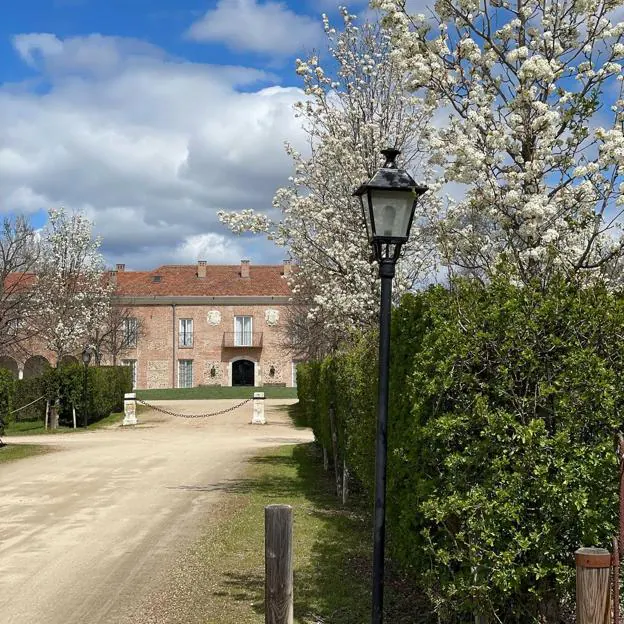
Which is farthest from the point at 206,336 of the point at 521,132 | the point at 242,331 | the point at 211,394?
the point at 521,132

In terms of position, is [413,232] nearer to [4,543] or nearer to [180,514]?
[180,514]

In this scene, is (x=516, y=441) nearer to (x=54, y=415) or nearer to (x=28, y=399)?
(x=54, y=415)

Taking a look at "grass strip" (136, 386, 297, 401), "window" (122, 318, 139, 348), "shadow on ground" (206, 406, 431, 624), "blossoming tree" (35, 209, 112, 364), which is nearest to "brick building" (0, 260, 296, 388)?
"window" (122, 318, 139, 348)

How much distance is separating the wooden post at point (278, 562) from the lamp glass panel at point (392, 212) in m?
1.81

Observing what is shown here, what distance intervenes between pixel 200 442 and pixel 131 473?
7.41 metres

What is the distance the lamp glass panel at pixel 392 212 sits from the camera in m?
4.80

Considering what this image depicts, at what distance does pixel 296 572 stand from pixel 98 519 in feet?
12.2

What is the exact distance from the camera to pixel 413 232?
1293 cm

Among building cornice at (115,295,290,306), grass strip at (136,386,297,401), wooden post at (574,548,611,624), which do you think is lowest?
grass strip at (136,386,297,401)

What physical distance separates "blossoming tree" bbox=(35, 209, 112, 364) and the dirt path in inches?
386

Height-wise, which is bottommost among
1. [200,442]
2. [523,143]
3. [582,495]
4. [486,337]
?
[200,442]

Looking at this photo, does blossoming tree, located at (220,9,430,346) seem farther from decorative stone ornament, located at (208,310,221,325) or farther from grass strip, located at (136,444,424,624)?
decorative stone ornament, located at (208,310,221,325)

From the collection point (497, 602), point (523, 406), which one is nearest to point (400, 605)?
point (497, 602)

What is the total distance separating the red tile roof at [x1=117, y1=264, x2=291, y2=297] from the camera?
55.2 meters
